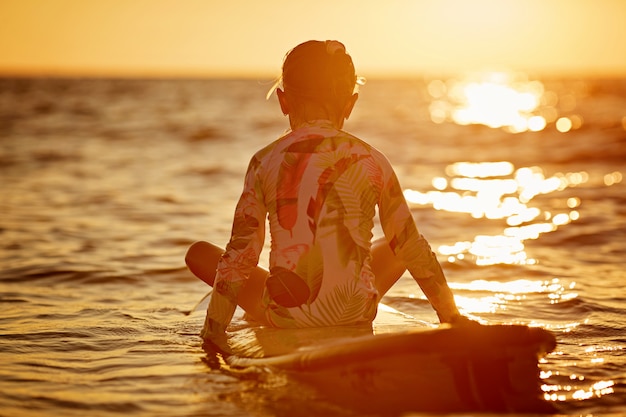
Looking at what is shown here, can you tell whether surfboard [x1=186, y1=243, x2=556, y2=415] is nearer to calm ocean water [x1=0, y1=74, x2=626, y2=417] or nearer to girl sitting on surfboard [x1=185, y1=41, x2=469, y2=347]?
calm ocean water [x1=0, y1=74, x2=626, y2=417]

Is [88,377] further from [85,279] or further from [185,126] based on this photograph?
[185,126]

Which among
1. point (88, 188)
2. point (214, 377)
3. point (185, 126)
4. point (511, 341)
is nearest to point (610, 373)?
point (511, 341)

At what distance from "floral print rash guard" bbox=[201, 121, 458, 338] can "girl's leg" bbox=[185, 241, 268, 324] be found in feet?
0.96

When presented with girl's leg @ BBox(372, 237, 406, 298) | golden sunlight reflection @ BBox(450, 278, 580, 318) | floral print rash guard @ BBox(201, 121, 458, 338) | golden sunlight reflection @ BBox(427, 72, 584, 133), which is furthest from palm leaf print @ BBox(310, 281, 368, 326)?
golden sunlight reflection @ BBox(427, 72, 584, 133)

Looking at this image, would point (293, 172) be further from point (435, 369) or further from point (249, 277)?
point (435, 369)

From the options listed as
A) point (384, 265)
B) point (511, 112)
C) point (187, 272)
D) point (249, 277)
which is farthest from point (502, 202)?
point (511, 112)

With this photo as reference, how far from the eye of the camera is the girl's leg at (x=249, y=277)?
4488mm

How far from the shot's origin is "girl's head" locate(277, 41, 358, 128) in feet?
12.5

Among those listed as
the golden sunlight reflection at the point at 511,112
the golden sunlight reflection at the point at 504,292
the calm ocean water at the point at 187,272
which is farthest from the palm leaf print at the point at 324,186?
the golden sunlight reflection at the point at 511,112

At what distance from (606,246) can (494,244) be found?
1088mm

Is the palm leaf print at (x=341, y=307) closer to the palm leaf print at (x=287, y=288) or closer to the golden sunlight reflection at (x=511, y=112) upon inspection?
the palm leaf print at (x=287, y=288)

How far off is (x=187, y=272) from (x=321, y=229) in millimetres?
3633

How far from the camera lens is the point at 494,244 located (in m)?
8.77

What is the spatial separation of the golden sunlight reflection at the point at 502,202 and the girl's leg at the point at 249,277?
360cm
